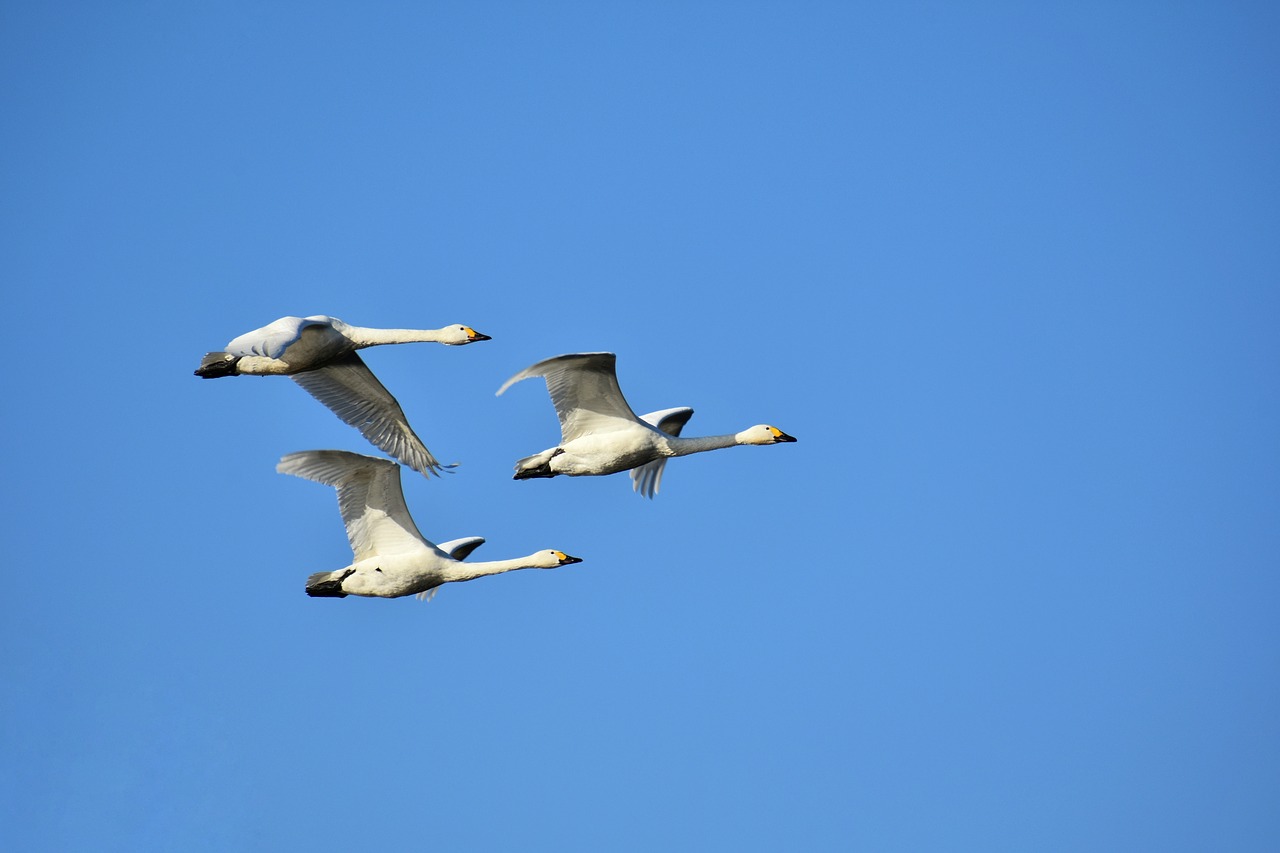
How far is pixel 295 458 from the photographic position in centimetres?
3809

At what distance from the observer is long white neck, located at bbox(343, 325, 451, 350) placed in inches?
1554

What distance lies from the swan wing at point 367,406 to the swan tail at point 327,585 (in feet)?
9.83

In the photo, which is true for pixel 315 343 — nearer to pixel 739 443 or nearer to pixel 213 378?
pixel 213 378

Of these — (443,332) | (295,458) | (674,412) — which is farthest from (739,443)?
(295,458)

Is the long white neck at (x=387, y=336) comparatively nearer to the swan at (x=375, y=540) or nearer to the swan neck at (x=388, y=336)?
the swan neck at (x=388, y=336)

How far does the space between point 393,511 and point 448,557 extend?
1.36m

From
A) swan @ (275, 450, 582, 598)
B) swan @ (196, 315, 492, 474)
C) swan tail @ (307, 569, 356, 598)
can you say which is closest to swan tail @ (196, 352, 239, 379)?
swan @ (196, 315, 492, 474)

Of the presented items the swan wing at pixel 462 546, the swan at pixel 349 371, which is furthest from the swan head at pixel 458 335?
the swan wing at pixel 462 546

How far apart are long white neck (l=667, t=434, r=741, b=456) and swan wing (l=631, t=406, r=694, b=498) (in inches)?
118

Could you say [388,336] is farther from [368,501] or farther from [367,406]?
[368,501]

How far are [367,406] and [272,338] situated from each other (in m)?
6.06

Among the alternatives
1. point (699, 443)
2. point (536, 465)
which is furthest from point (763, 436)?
point (536, 465)

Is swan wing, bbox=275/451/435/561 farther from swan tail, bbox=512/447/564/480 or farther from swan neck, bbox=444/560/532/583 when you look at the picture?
swan tail, bbox=512/447/564/480

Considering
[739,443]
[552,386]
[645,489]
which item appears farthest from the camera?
[645,489]
